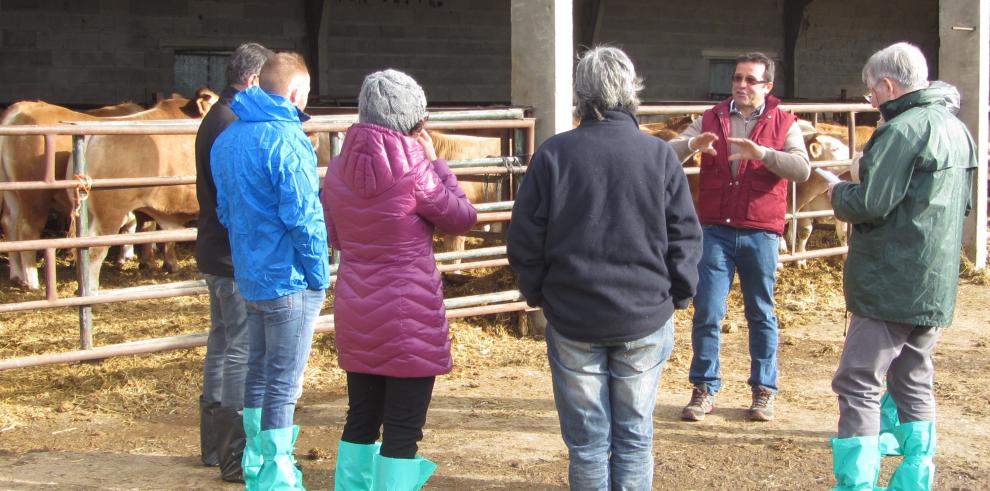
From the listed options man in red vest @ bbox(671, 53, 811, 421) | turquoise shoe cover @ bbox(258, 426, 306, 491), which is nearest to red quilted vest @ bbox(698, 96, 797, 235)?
man in red vest @ bbox(671, 53, 811, 421)

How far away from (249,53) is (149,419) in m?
2.02

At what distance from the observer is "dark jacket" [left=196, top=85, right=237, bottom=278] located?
3.81m

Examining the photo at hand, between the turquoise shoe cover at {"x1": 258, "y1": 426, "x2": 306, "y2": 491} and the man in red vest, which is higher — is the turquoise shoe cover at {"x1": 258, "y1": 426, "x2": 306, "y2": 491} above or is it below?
below

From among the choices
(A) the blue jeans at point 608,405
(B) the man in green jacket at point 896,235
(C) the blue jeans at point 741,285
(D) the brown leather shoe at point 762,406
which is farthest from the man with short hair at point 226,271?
(D) the brown leather shoe at point 762,406

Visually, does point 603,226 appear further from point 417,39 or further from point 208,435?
point 417,39

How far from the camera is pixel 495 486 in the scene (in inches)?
156

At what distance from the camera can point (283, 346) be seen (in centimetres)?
349

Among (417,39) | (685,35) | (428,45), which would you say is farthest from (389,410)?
(685,35)

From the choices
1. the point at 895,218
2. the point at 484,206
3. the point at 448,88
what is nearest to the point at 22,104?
the point at 484,206

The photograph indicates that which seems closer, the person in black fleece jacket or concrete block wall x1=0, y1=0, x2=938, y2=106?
the person in black fleece jacket

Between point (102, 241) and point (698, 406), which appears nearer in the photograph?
point (698, 406)

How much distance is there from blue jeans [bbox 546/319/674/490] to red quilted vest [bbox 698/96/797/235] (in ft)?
5.49

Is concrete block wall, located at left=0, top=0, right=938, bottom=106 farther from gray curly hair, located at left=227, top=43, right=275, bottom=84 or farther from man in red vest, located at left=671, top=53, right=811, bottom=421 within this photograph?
gray curly hair, located at left=227, top=43, right=275, bottom=84

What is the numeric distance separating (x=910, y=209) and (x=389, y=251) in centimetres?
167
